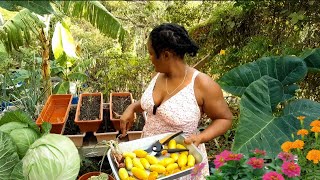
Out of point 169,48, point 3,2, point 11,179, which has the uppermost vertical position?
point 3,2

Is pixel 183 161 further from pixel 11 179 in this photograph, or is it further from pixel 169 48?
pixel 11 179

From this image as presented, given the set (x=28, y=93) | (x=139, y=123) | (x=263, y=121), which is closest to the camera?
(x=263, y=121)

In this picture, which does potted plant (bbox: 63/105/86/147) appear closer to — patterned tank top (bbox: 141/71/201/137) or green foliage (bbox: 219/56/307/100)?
patterned tank top (bbox: 141/71/201/137)

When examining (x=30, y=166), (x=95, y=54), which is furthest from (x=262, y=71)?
(x=95, y=54)

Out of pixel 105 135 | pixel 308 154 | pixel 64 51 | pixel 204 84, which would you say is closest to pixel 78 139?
pixel 105 135

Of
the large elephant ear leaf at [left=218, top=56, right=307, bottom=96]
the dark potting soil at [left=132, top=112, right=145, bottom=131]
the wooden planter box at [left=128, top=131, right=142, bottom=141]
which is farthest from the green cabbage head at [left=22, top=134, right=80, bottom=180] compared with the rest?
the large elephant ear leaf at [left=218, top=56, right=307, bottom=96]

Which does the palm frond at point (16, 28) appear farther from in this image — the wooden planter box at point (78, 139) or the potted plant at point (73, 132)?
the wooden planter box at point (78, 139)

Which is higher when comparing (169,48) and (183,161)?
(169,48)

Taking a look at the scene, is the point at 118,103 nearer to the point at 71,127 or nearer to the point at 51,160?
the point at 71,127

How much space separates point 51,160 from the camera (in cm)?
203

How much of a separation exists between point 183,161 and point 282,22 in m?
2.00

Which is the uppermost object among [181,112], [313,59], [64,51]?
[313,59]

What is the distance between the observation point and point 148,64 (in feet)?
12.1

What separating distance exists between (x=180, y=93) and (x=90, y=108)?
145cm
